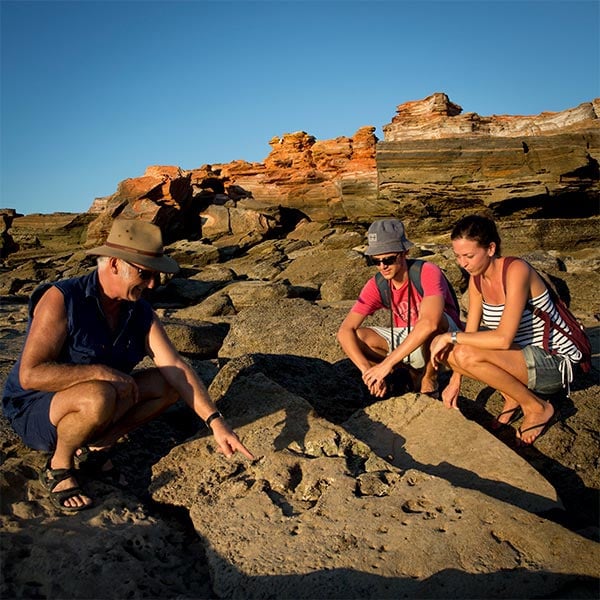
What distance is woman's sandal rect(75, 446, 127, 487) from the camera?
3.48 m

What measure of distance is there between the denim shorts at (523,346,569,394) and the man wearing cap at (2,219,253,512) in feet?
6.17

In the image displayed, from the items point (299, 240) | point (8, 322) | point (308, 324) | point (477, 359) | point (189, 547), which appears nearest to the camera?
point (189, 547)

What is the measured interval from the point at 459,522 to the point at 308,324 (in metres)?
3.51

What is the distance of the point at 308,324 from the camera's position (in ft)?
19.7

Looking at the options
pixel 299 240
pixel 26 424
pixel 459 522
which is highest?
pixel 299 240

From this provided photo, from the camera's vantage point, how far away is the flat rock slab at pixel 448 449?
10.1 ft

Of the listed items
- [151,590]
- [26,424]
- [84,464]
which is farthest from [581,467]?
[26,424]

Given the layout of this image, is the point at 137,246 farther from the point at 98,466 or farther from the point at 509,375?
the point at 509,375

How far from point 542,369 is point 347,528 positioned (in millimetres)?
1911

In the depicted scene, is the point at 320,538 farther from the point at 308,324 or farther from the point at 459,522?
the point at 308,324

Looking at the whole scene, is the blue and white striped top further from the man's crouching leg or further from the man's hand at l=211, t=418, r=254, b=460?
the man's crouching leg

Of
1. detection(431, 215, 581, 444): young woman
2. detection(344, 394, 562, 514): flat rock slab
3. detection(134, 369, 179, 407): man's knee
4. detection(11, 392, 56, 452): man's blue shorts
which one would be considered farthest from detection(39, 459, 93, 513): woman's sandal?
detection(431, 215, 581, 444): young woman

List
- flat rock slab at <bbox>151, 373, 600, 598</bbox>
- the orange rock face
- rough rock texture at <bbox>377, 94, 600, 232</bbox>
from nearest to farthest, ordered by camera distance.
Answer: flat rock slab at <bbox>151, 373, 600, 598</bbox> → rough rock texture at <bbox>377, 94, 600, 232</bbox> → the orange rock face

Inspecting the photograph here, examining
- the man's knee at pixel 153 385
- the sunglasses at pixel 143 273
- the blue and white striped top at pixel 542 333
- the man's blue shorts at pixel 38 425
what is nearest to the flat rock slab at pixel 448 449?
the blue and white striped top at pixel 542 333
